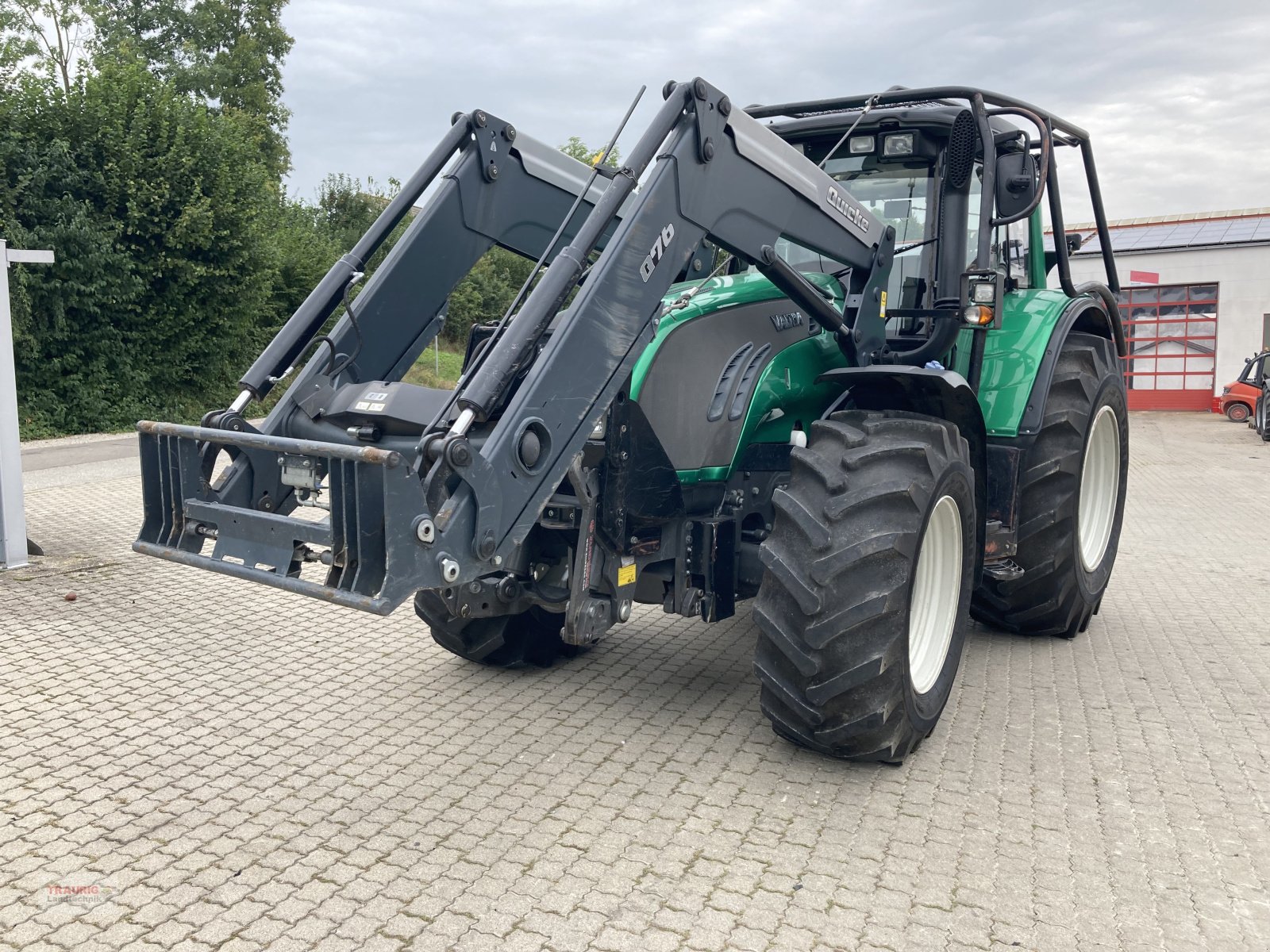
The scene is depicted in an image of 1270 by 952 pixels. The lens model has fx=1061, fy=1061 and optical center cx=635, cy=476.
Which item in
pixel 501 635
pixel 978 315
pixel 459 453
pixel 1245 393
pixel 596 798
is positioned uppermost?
pixel 978 315

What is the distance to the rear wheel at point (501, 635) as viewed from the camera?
4.97 m

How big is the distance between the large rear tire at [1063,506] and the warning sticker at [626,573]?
233cm

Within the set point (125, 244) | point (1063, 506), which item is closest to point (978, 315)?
point (1063, 506)

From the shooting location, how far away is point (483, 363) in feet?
11.3

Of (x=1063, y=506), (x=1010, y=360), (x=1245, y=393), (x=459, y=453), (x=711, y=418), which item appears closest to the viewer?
(x=459, y=453)

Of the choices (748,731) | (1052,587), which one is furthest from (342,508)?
(1052,587)

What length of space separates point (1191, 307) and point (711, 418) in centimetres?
2477

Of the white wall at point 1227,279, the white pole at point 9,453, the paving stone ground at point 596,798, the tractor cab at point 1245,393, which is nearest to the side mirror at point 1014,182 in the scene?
the paving stone ground at point 596,798

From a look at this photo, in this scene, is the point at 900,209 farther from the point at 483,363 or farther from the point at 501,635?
the point at 501,635

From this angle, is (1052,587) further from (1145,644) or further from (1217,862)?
(1217,862)

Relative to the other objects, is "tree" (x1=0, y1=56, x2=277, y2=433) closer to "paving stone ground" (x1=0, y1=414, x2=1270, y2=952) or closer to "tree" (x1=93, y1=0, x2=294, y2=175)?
"paving stone ground" (x1=0, y1=414, x2=1270, y2=952)

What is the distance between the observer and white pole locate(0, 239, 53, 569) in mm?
7270

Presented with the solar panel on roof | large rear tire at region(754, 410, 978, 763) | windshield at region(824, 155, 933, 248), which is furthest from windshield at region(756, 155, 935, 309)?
the solar panel on roof

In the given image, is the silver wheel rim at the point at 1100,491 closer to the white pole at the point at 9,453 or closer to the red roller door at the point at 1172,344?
the white pole at the point at 9,453
